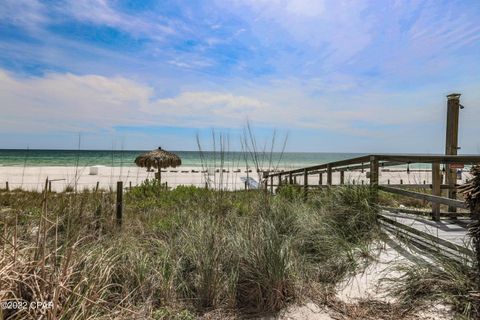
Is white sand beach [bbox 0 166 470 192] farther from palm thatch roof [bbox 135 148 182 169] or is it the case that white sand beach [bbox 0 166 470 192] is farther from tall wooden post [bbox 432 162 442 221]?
palm thatch roof [bbox 135 148 182 169]

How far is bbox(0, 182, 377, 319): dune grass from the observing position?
77.6 inches

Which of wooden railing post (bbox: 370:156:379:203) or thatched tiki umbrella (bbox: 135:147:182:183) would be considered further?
thatched tiki umbrella (bbox: 135:147:182:183)

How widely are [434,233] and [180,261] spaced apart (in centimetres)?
336

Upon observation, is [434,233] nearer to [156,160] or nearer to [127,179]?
[156,160]

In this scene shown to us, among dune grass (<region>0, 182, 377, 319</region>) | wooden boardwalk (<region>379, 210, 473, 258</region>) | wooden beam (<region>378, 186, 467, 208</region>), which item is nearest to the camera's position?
dune grass (<region>0, 182, 377, 319</region>)

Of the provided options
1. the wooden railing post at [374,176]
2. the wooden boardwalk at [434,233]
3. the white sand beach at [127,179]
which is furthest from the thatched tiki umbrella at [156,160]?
the wooden boardwalk at [434,233]

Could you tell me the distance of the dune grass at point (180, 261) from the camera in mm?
1972

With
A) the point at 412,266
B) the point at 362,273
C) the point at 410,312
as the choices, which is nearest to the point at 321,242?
the point at 362,273

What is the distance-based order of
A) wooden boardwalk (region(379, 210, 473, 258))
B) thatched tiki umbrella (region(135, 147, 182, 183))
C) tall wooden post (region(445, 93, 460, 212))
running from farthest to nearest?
thatched tiki umbrella (region(135, 147, 182, 183))
tall wooden post (region(445, 93, 460, 212))
wooden boardwalk (region(379, 210, 473, 258))

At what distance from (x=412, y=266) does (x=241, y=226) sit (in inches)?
69.4

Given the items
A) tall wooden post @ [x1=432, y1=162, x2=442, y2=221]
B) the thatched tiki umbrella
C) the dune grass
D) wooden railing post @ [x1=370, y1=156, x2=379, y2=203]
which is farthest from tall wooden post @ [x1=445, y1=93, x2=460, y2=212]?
the thatched tiki umbrella

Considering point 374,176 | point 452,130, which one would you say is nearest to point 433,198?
point 374,176

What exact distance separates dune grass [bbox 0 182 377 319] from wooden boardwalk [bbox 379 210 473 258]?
0.34 metres

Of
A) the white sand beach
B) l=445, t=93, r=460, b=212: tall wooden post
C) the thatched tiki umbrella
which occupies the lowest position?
the white sand beach
